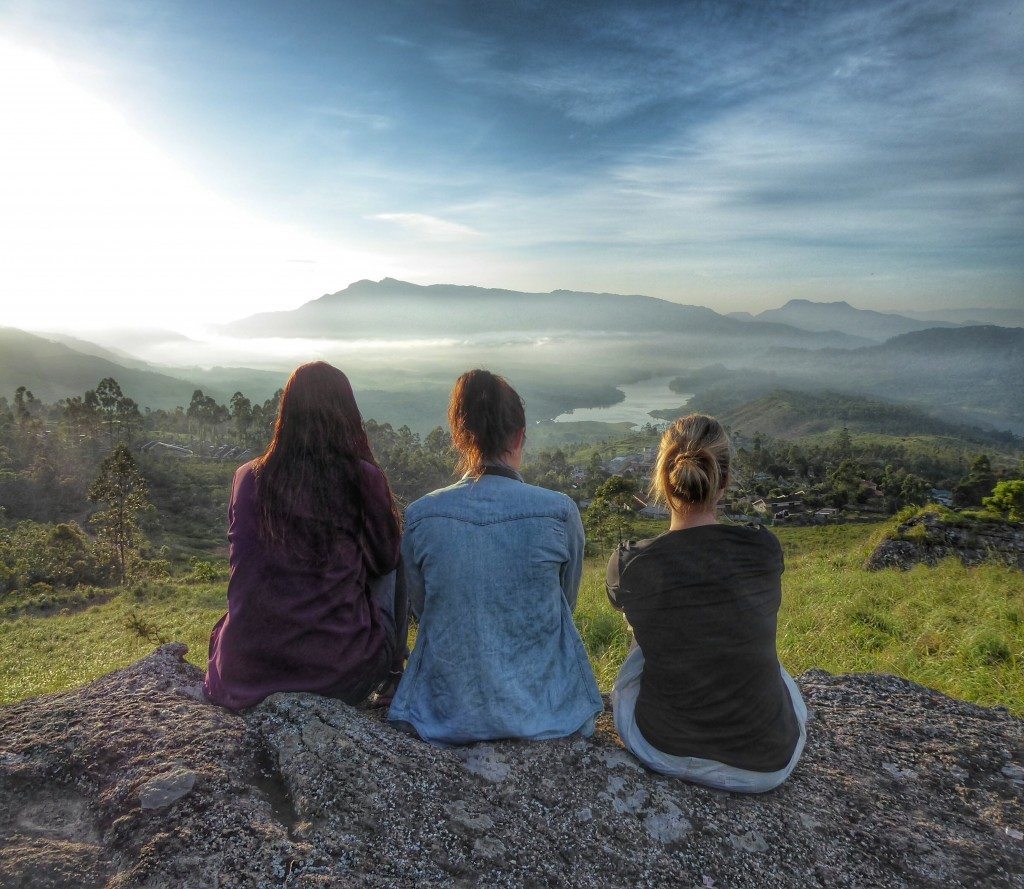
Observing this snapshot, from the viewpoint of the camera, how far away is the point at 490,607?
3098 millimetres

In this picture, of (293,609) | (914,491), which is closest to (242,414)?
(293,609)

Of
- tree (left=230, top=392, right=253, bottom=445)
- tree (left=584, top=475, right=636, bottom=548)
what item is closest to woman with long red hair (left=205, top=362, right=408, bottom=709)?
tree (left=584, top=475, right=636, bottom=548)

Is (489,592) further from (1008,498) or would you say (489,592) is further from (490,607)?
(1008,498)

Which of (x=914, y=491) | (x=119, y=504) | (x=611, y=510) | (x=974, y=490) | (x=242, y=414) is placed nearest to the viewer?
(x=119, y=504)

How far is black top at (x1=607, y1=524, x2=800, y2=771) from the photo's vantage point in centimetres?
285

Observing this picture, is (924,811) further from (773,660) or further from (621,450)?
(621,450)

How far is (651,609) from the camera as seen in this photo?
2980 mm

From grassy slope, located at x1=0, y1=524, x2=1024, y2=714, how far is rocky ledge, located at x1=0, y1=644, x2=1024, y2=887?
213 centimetres

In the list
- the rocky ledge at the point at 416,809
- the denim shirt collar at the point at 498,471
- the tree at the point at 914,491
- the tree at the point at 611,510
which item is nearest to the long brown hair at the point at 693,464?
the denim shirt collar at the point at 498,471

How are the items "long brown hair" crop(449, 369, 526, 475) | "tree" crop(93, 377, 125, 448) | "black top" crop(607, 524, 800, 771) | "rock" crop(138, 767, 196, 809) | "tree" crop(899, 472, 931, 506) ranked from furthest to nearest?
"tree" crop(899, 472, 931, 506) → "tree" crop(93, 377, 125, 448) → "long brown hair" crop(449, 369, 526, 475) → "black top" crop(607, 524, 800, 771) → "rock" crop(138, 767, 196, 809)

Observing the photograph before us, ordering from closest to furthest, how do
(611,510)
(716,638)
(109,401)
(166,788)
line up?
(166,788) < (716,638) < (611,510) < (109,401)

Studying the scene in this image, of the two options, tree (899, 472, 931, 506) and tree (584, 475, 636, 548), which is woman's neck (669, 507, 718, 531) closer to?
tree (584, 475, 636, 548)

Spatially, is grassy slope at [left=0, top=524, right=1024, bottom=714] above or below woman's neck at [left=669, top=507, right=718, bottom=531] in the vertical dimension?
below

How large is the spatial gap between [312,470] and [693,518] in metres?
2.05
